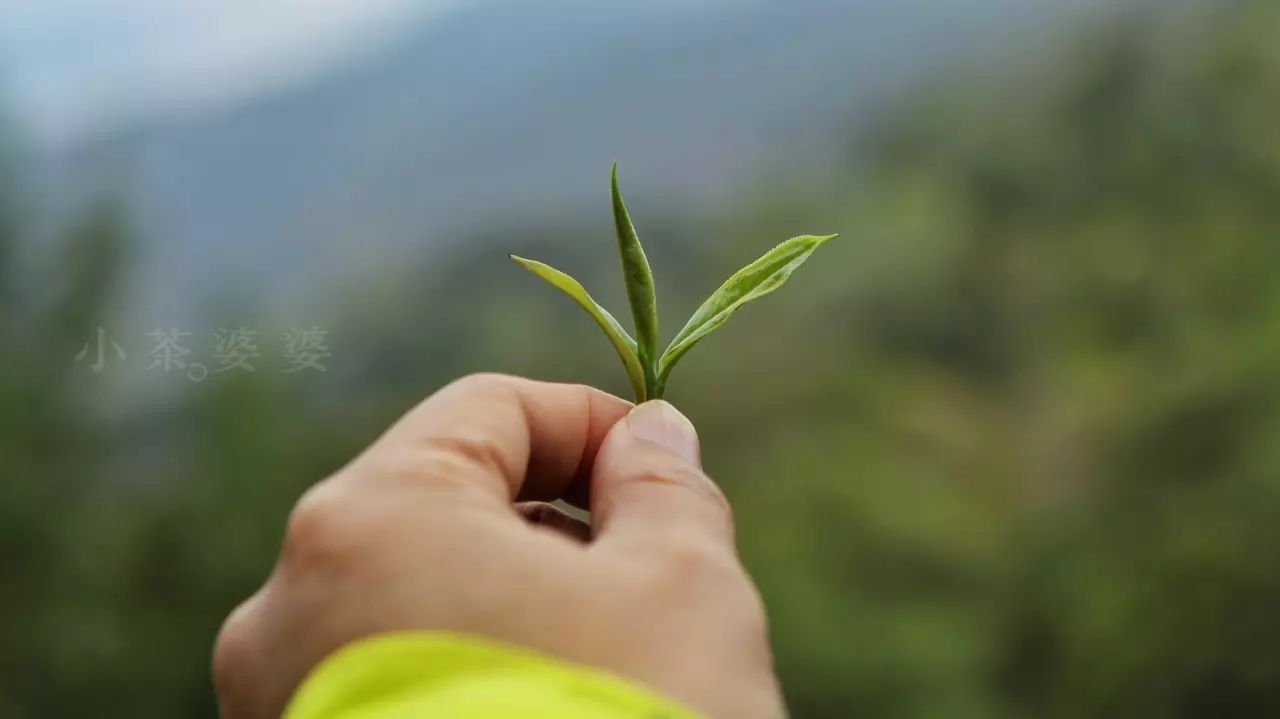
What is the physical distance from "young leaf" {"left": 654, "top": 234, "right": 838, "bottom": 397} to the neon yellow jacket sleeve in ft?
0.68

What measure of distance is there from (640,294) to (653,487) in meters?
0.14

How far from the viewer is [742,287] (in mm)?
505

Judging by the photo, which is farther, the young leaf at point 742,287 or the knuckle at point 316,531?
the young leaf at point 742,287

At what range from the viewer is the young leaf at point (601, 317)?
0.48 m

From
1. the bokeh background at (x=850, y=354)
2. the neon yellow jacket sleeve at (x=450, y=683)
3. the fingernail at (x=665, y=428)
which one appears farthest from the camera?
the bokeh background at (x=850, y=354)

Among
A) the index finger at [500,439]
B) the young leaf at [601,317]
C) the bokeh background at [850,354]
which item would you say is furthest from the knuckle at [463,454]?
the bokeh background at [850,354]

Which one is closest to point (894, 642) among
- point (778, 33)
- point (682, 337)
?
point (778, 33)

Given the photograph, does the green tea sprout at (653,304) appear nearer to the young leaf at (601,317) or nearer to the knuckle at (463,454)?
the young leaf at (601,317)

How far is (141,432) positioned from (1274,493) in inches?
67.5

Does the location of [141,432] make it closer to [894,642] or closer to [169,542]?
[169,542]

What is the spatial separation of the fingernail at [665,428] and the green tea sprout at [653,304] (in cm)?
6

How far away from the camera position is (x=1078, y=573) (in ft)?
6.02

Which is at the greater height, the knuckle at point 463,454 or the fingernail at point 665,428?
the knuckle at point 463,454

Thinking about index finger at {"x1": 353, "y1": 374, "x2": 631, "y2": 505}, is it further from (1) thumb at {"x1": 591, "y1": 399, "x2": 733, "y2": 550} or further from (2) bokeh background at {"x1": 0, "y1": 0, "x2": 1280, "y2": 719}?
(2) bokeh background at {"x1": 0, "y1": 0, "x2": 1280, "y2": 719}
